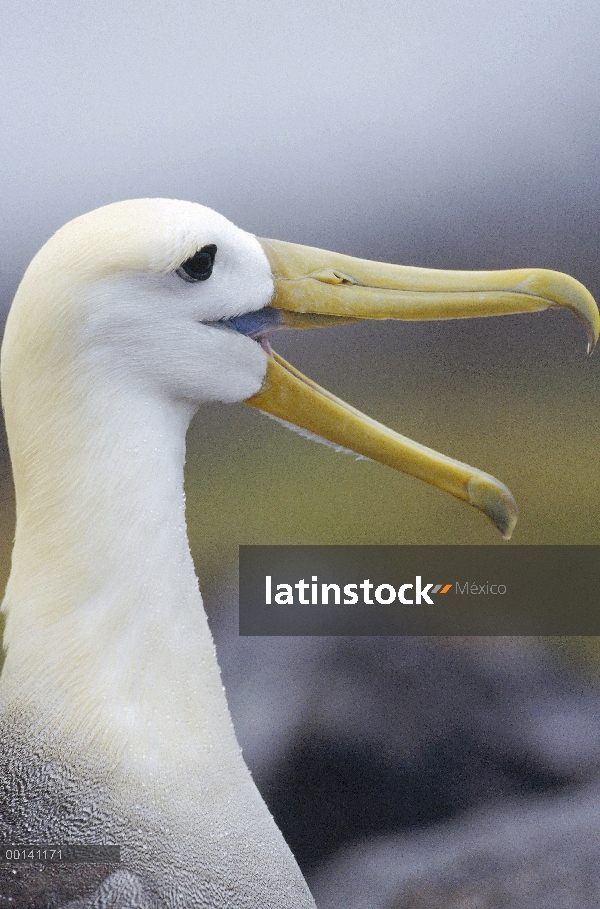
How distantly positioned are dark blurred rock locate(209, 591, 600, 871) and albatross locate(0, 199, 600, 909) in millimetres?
Result: 572

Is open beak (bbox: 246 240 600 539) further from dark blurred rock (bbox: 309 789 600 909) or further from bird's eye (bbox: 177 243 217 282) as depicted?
dark blurred rock (bbox: 309 789 600 909)

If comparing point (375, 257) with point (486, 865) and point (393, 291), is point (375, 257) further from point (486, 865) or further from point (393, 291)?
point (486, 865)

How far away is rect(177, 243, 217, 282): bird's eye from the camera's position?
3.21ft

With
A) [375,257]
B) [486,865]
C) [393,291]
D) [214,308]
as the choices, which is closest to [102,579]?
[214,308]

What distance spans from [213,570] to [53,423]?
2.40 ft

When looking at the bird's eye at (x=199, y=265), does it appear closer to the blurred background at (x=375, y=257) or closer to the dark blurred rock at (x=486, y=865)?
the blurred background at (x=375, y=257)

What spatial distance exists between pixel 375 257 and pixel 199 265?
2.18 feet

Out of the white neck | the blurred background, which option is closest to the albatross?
the white neck

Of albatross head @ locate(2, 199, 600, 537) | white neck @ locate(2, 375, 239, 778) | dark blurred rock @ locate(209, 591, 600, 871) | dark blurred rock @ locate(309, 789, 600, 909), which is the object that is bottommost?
dark blurred rock @ locate(309, 789, 600, 909)

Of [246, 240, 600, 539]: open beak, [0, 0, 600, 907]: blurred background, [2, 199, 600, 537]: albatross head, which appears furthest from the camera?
[0, 0, 600, 907]: blurred background

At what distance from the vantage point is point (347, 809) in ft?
5.43

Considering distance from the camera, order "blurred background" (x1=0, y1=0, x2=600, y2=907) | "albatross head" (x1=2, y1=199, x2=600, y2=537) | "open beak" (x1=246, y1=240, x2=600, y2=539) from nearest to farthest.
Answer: "albatross head" (x1=2, y1=199, x2=600, y2=537) → "open beak" (x1=246, y1=240, x2=600, y2=539) → "blurred background" (x1=0, y1=0, x2=600, y2=907)

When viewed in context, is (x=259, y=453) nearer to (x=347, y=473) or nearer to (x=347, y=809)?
(x=347, y=473)

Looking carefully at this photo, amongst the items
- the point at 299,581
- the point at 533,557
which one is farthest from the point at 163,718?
the point at 533,557
